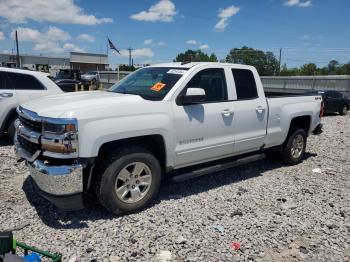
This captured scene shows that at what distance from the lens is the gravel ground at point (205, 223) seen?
353 cm

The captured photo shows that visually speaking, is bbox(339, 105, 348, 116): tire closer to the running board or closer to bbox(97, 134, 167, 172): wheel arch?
the running board

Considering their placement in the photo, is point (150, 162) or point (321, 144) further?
point (321, 144)

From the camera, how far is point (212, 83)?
5094 millimetres

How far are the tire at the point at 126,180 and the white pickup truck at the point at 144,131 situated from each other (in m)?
0.01

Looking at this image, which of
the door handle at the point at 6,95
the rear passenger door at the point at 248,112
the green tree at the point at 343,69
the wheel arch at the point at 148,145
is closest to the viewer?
the wheel arch at the point at 148,145

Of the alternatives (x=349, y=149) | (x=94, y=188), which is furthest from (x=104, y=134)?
(x=349, y=149)

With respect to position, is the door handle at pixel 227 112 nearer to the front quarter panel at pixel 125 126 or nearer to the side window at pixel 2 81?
the front quarter panel at pixel 125 126

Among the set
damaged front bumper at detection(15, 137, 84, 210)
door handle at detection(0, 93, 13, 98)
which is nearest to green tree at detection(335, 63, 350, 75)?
door handle at detection(0, 93, 13, 98)

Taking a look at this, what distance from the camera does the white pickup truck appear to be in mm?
3641

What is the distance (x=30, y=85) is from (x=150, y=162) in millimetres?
4963

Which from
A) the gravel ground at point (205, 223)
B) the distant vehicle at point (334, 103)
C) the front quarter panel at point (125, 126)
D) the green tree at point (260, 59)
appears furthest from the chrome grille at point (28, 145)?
the green tree at point (260, 59)

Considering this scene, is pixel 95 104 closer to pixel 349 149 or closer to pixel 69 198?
pixel 69 198

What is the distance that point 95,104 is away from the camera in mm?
3871

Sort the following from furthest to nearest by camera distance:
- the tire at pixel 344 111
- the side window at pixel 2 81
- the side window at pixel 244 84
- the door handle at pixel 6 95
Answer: the tire at pixel 344 111, the side window at pixel 2 81, the door handle at pixel 6 95, the side window at pixel 244 84
